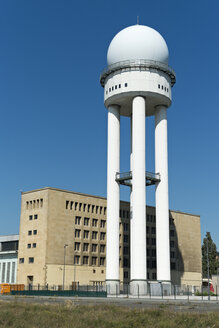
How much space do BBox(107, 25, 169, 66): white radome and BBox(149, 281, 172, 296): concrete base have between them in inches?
1387

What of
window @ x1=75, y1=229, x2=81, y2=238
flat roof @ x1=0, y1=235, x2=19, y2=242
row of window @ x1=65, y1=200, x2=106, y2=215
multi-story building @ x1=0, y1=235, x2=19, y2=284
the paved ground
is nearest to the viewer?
the paved ground

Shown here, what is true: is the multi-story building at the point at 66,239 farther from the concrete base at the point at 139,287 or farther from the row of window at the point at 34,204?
the concrete base at the point at 139,287

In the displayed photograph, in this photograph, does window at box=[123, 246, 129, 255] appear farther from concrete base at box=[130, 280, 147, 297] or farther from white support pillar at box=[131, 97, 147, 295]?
concrete base at box=[130, 280, 147, 297]

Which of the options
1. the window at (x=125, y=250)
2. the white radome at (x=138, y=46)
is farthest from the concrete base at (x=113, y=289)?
the white radome at (x=138, y=46)

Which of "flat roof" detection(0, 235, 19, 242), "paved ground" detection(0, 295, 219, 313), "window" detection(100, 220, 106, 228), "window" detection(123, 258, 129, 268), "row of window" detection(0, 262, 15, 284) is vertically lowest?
"paved ground" detection(0, 295, 219, 313)

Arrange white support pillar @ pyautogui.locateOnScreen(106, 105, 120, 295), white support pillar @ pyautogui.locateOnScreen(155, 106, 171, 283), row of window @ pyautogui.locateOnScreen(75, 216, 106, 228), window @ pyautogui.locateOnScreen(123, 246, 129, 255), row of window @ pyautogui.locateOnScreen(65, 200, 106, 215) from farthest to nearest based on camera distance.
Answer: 1. window @ pyautogui.locateOnScreen(123, 246, 129, 255)
2. row of window @ pyautogui.locateOnScreen(75, 216, 106, 228)
3. row of window @ pyautogui.locateOnScreen(65, 200, 106, 215)
4. white support pillar @ pyautogui.locateOnScreen(106, 105, 120, 295)
5. white support pillar @ pyautogui.locateOnScreen(155, 106, 171, 283)

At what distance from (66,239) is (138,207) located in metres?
23.2

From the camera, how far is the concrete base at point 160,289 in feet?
212

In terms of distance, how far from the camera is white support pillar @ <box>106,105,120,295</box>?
6838 centimetres

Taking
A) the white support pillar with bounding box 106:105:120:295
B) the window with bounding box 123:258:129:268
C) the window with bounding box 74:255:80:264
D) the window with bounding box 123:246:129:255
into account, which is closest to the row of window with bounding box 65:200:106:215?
the window with bounding box 123:246:129:255

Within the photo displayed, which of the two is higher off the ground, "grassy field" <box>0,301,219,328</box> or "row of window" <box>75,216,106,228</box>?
"row of window" <box>75,216,106,228</box>

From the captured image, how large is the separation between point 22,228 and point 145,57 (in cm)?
4053

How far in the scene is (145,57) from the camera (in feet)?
235

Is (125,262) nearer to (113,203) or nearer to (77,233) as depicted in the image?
(77,233)
